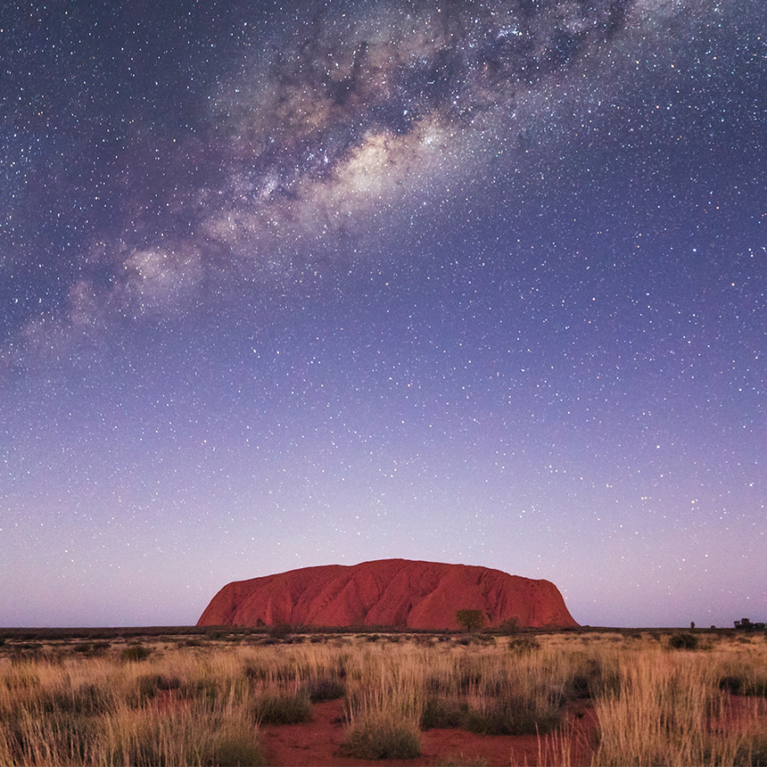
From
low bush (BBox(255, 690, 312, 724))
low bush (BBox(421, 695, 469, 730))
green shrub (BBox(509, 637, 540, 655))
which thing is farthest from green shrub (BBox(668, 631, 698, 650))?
low bush (BBox(255, 690, 312, 724))

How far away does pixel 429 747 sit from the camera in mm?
6922

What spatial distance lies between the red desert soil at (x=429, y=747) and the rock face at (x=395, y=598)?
92946 millimetres

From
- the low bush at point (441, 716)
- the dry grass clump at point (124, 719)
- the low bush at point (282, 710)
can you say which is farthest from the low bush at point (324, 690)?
the low bush at point (441, 716)

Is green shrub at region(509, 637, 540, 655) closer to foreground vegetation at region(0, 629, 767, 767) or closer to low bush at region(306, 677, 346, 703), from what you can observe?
foreground vegetation at region(0, 629, 767, 767)

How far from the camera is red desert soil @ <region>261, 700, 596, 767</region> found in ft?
20.6

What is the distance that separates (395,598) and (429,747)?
105 metres

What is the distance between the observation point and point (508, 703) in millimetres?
8117

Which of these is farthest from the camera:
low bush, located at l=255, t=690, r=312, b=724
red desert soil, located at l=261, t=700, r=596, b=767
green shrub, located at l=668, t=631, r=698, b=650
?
green shrub, located at l=668, t=631, r=698, b=650

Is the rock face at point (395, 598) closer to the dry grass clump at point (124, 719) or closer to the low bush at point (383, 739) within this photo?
the dry grass clump at point (124, 719)

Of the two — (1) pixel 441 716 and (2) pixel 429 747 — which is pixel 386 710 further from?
(1) pixel 441 716

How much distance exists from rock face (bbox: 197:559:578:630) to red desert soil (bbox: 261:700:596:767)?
3659 inches

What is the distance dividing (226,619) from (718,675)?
414 ft

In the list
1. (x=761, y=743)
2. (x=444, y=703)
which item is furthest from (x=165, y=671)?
(x=761, y=743)

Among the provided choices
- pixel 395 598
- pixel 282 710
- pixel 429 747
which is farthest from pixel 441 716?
pixel 395 598
